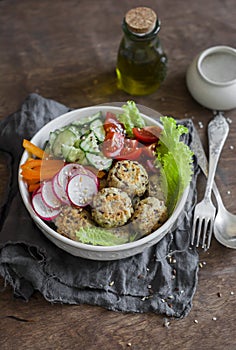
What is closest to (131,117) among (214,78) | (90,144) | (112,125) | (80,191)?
(112,125)

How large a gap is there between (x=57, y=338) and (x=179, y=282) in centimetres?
37

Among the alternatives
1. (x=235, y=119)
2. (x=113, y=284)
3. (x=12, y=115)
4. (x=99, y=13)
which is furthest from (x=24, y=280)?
(x=99, y=13)

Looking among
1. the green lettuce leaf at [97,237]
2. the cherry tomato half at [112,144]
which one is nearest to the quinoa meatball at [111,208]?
the green lettuce leaf at [97,237]

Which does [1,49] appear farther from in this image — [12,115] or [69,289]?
[69,289]

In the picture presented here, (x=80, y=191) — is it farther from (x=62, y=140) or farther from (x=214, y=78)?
(x=214, y=78)

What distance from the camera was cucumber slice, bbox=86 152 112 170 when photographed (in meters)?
1.63

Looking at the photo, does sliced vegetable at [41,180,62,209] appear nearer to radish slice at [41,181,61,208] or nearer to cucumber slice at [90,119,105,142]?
radish slice at [41,181,61,208]

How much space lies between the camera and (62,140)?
5.52 ft

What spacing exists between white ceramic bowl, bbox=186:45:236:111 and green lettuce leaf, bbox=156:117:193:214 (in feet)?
1.15

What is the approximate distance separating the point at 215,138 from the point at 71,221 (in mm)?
611

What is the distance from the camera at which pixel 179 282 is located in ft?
5.53

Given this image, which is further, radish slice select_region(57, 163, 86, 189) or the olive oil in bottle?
the olive oil in bottle

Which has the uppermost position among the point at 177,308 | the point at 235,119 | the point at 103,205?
the point at 103,205

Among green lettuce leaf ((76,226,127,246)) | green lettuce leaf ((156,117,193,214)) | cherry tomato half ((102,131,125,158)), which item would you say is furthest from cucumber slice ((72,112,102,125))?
green lettuce leaf ((76,226,127,246))
